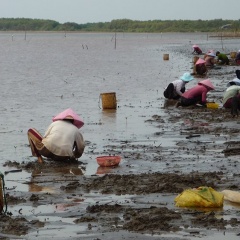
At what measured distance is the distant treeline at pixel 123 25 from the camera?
156 metres

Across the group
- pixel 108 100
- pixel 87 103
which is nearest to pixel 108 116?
pixel 108 100

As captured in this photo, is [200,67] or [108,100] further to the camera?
[200,67]

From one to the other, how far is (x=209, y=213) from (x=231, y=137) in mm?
5928

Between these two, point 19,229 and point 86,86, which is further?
point 86,86

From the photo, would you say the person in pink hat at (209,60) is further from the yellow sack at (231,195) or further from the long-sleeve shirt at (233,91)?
the yellow sack at (231,195)

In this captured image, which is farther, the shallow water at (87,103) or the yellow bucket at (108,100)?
the yellow bucket at (108,100)

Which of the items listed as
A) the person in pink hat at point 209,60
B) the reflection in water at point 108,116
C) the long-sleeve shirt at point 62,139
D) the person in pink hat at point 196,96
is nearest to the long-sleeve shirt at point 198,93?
the person in pink hat at point 196,96

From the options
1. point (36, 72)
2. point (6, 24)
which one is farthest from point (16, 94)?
point (6, 24)

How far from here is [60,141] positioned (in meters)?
12.0

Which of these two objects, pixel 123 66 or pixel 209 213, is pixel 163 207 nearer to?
pixel 209 213

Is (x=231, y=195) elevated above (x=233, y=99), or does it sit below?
below

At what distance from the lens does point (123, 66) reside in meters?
43.0

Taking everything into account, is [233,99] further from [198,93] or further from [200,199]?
[200,199]

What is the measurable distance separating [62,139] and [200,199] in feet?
12.0
